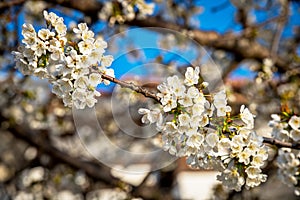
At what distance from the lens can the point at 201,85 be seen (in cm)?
158

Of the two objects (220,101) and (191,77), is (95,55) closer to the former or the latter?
(191,77)

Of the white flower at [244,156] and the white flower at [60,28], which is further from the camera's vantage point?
the white flower at [244,156]

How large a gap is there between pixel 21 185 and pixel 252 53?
300 centimetres

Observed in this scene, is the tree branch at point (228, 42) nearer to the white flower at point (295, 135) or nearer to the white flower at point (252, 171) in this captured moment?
the white flower at point (295, 135)

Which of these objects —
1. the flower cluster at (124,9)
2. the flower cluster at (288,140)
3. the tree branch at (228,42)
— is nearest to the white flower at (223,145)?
the flower cluster at (288,140)

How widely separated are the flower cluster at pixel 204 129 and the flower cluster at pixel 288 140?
10.3 inches

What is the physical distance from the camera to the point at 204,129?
5.12ft

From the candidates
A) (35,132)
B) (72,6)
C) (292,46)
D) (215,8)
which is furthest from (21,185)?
(292,46)

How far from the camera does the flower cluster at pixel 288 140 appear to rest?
1.83 m

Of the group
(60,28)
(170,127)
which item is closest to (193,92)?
(170,127)

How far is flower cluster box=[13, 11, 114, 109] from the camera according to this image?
4.73 feet

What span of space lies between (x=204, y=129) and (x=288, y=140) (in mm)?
564

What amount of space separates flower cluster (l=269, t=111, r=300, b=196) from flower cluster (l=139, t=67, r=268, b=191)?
263mm

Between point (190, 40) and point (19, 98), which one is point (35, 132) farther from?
point (190, 40)
